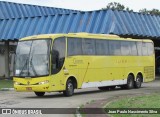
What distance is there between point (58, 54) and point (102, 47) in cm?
441

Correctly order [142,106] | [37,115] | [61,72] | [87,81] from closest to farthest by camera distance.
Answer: [37,115] < [142,106] < [61,72] < [87,81]

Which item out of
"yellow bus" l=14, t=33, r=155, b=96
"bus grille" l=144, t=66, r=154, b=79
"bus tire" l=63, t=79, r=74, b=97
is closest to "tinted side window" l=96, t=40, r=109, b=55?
"yellow bus" l=14, t=33, r=155, b=96

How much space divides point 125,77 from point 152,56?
4143 millimetres

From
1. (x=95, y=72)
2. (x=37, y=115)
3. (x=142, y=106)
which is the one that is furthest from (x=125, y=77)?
(x=37, y=115)

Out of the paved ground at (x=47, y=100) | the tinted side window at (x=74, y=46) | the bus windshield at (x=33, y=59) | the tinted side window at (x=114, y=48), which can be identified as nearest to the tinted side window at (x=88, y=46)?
the tinted side window at (x=74, y=46)

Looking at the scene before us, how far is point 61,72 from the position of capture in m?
22.2

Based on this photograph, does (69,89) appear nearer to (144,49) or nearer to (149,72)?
(144,49)

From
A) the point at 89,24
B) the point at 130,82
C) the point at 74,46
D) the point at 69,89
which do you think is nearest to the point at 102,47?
the point at 74,46

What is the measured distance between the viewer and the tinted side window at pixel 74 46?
2305 centimetres

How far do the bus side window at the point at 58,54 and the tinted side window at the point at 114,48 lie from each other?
4.72m

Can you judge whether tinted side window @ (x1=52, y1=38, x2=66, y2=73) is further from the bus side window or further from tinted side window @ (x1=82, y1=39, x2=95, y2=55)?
tinted side window @ (x1=82, y1=39, x2=95, y2=55)

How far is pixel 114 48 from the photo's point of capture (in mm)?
27000

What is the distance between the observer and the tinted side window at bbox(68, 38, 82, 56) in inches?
907

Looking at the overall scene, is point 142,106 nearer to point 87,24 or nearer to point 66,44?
point 66,44
